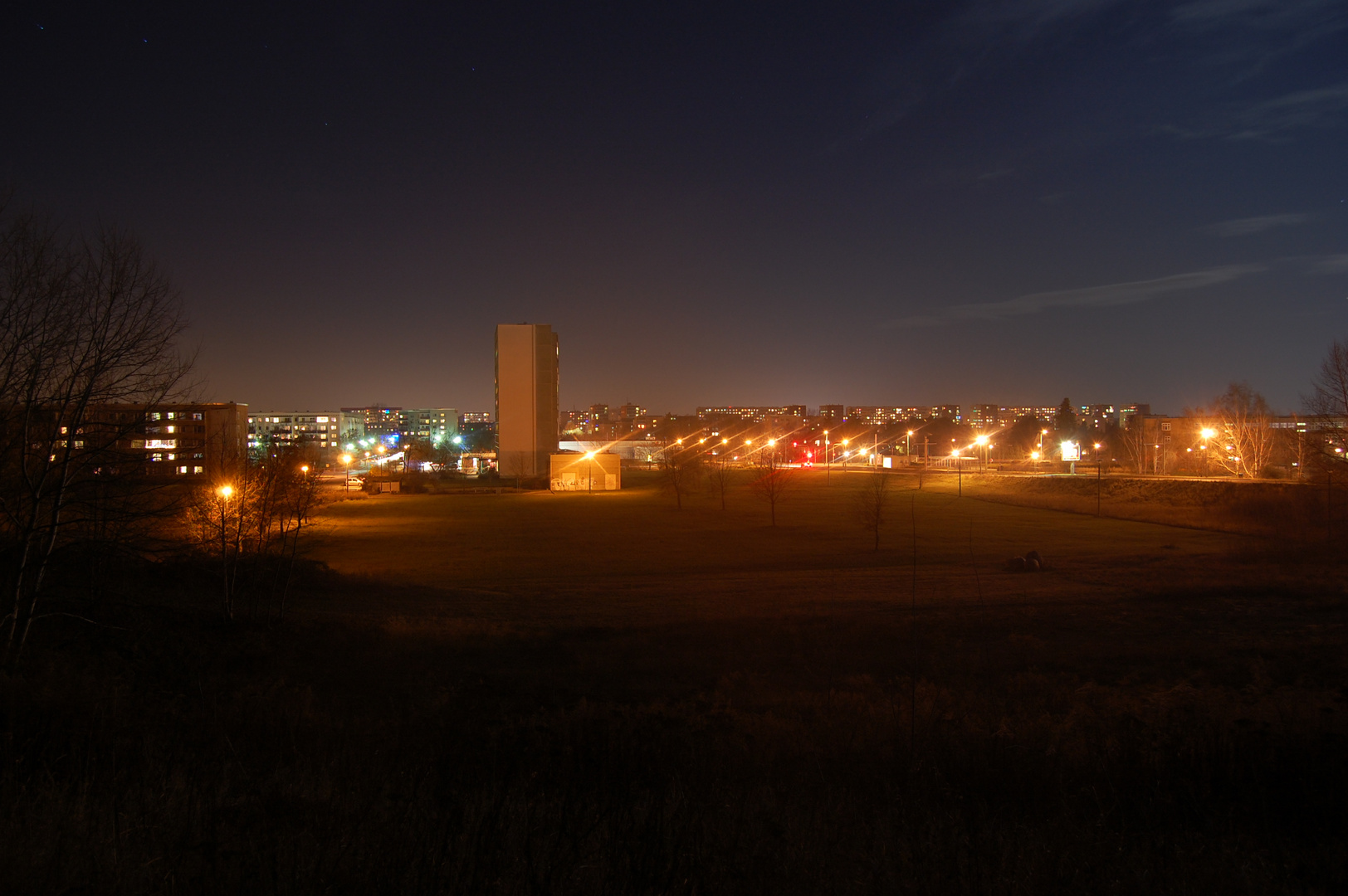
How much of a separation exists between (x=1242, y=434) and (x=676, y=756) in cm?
7295

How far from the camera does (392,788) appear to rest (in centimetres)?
429

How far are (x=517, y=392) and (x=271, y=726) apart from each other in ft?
259

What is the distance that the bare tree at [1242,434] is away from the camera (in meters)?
60.2

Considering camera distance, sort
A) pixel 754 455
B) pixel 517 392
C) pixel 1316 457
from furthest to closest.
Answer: pixel 754 455 → pixel 517 392 → pixel 1316 457

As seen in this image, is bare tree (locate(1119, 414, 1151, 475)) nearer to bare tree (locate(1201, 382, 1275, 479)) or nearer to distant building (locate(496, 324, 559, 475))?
bare tree (locate(1201, 382, 1275, 479))

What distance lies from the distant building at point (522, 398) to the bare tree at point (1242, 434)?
64.9 meters

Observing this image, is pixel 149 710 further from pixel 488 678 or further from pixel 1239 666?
pixel 1239 666

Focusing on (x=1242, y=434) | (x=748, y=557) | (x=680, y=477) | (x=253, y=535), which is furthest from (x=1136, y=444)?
(x=253, y=535)

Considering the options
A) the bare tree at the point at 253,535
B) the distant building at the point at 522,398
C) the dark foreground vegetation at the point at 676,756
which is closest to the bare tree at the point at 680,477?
the distant building at the point at 522,398

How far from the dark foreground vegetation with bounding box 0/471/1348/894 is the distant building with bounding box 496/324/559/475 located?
68226 millimetres

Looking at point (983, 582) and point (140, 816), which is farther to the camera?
point (983, 582)

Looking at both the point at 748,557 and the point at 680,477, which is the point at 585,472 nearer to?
the point at 680,477

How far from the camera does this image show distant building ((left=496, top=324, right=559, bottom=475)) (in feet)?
272

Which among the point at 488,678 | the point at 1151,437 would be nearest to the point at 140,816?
the point at 488,678
